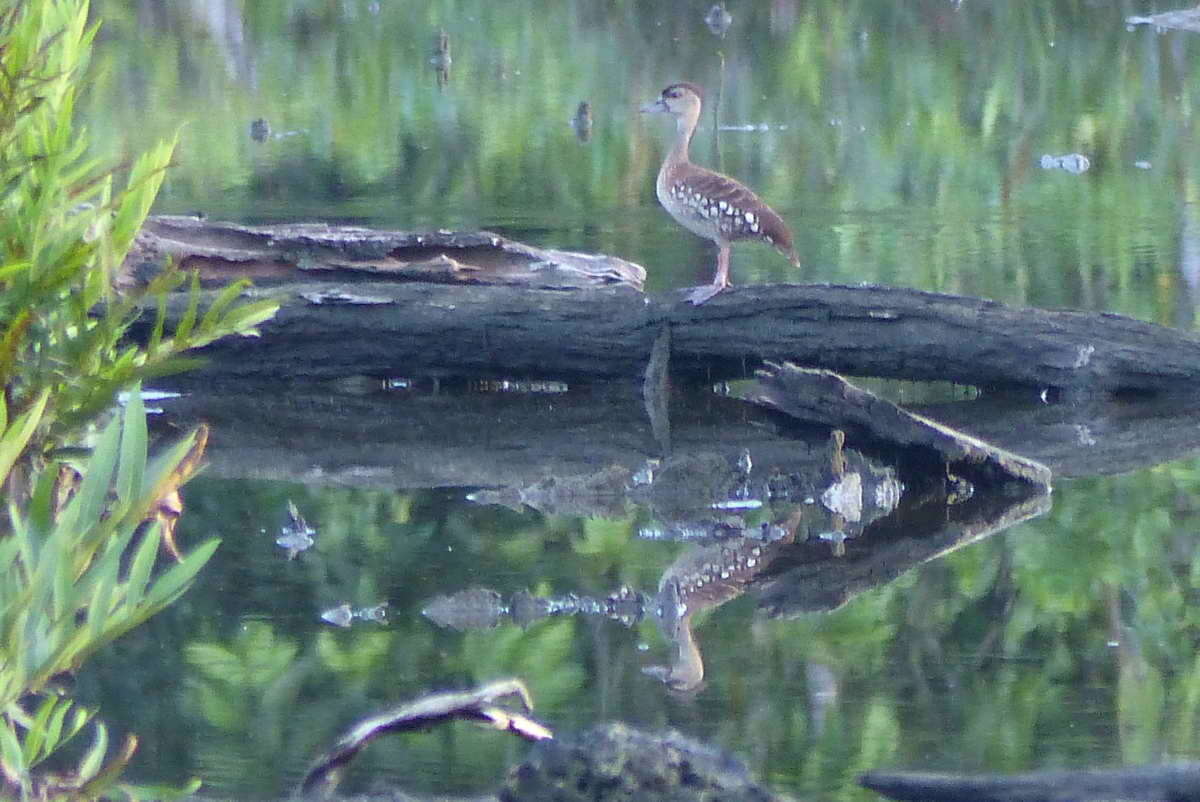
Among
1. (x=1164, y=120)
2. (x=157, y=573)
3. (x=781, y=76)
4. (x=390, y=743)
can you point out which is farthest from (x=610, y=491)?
(x=781, y=76)

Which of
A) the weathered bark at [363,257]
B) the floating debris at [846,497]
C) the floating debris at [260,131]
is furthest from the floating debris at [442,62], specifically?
the floating debris at [846,497]

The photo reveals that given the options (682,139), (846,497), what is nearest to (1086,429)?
(846,497)

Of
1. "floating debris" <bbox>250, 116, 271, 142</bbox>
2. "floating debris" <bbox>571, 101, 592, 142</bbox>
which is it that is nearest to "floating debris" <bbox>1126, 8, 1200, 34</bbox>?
"floating debris" <bbox>571, 101, 592, 142</bbox>

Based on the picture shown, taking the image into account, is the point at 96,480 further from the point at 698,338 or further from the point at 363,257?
the point at 363,257

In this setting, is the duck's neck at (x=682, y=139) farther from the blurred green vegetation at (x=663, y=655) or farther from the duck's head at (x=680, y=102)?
the blurred green vegetation at (x=663, y=655)

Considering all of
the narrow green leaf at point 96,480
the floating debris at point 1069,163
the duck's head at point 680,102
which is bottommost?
the floating debris at point 1069,163

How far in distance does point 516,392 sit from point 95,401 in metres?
4.69

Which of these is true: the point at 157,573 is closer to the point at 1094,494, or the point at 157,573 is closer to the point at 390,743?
the point at 390,743

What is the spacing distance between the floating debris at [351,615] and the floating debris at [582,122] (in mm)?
10668

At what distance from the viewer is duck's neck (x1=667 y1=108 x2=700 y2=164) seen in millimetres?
8484

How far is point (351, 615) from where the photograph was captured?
514cm

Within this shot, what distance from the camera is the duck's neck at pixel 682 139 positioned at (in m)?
8.48

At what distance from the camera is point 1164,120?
16.7 m

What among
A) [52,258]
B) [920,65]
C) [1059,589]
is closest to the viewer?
[52,258]
